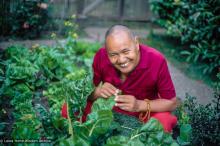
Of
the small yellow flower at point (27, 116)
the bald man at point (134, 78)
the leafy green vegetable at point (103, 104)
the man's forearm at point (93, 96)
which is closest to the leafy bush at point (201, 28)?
the bald man at point (134, 78)

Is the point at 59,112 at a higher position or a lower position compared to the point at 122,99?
lower

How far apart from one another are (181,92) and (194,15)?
1319 mm

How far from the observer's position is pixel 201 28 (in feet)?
18.5

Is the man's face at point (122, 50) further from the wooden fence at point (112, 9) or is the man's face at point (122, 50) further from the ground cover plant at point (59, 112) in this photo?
the wooden fence at point (112, 9)

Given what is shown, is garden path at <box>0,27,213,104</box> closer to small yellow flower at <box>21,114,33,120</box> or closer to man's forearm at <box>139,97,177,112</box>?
man's forearm at <box>139,97,177,112</box>

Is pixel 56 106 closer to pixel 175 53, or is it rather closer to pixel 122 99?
pixel 122 99

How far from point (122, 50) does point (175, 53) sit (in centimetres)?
408

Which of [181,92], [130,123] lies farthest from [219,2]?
[130,123]

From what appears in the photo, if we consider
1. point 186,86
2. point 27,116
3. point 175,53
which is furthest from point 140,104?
point 175,53

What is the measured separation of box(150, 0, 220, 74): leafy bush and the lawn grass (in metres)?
0.13

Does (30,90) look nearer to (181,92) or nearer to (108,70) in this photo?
(108,70)

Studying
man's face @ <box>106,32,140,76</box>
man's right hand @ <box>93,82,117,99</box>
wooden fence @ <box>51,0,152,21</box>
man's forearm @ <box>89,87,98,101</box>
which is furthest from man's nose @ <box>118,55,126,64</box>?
wooden fence @ <box>51,0,152,21</box>

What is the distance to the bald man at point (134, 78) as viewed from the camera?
3055mm

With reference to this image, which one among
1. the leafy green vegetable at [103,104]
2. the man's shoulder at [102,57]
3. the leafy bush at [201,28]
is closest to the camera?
the leafy green vegetable at [103,104]
